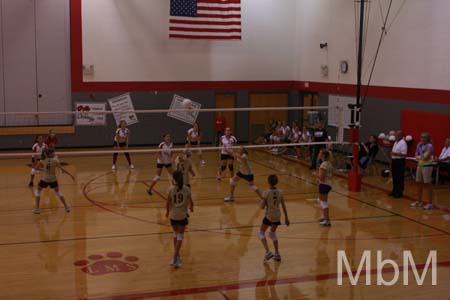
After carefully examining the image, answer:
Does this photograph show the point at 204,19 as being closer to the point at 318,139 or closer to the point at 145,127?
the point at 145,127

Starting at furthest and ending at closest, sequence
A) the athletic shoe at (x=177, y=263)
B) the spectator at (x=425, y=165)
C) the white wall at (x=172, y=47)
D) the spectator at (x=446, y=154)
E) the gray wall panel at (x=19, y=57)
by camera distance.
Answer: the white wall at (x=172, y=47), the gray wall panel at (x=19, y=57), the spectator at (x=446, y=154), the spectator at (x=425, y=165), the athletic shoe at (x=177, y=263)

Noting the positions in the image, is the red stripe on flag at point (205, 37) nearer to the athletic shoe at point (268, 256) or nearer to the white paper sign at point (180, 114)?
the white paper sign at point (180, 114)

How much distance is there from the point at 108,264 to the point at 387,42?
15.2 meters

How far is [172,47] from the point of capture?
27875mm

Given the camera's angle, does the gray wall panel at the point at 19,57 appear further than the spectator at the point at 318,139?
Yes

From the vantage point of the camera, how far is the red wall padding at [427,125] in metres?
19.5

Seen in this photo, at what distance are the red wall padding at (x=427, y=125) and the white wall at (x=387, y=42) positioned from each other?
1001 mm

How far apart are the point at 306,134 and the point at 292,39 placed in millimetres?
7483

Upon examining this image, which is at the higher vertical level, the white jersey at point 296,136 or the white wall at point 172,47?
the white wall at point 172,47

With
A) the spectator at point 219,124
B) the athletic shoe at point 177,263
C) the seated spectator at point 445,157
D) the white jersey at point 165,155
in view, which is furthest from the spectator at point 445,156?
the spectator at point 219,124

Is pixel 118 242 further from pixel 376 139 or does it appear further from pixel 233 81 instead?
pixel 233 81

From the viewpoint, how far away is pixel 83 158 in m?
25.0

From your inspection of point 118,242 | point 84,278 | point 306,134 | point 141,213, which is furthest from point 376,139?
point 84,278

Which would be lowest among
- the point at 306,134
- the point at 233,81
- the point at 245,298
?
the point at 245,298
